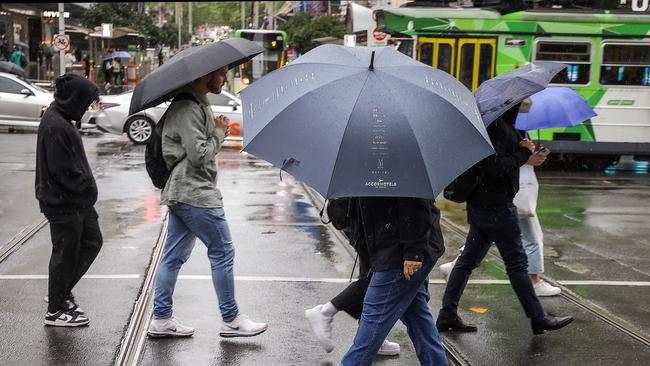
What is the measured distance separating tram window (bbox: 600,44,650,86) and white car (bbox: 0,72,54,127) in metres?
12.9

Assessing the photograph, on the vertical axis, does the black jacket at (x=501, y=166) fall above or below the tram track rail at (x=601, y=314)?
above

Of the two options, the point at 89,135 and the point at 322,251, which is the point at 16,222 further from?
the point at 89,135

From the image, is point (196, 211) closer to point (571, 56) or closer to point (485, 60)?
point (485, 60)

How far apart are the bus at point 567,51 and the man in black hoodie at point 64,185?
478 inches

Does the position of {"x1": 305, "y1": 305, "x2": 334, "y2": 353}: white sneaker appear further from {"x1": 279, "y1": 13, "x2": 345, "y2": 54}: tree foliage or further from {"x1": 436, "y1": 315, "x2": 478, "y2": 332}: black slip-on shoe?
{"x1": 279, "y1": 13, "x2": 345, "y2": 54}: tree foliage

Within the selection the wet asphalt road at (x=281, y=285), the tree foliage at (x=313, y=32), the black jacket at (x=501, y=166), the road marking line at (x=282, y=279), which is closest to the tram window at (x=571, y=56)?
the wet asphalt road at (x=281, y=285)

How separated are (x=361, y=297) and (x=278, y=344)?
0.82 m

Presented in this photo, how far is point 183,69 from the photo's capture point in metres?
5.66

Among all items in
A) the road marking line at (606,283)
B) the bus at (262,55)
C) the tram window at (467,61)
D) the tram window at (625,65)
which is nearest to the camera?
the road marking line at (606,283)

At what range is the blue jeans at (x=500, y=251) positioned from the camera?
19.3 feet

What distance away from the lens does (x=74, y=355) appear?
569 cm

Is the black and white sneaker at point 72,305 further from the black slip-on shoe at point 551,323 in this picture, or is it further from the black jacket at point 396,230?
the black slip-on shoe at point 551,323

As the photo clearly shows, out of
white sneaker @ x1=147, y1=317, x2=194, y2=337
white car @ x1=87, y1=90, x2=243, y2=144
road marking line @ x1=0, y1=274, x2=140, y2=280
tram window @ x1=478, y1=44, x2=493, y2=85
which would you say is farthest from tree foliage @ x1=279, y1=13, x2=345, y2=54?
white sneaker @ x1=147, y1=317, x2=194, y2=337

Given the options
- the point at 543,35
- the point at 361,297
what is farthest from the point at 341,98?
the point at 543,35
